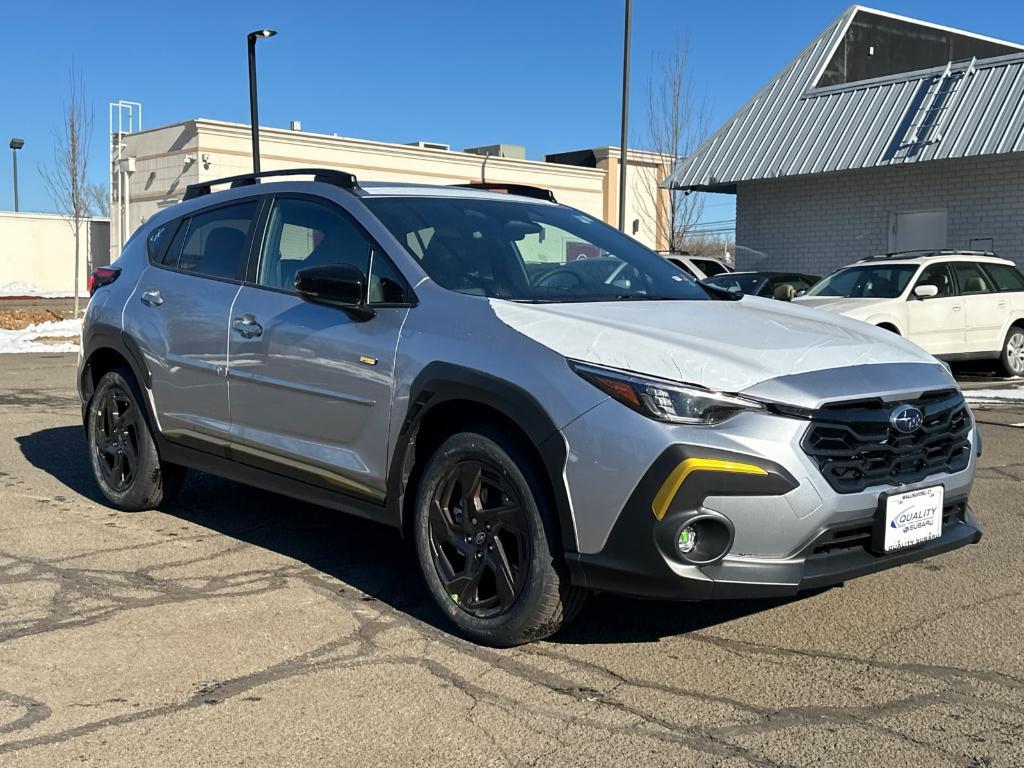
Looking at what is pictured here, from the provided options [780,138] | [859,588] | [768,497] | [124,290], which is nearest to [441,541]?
[768,497]

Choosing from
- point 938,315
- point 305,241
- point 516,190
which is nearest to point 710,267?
point 938,315

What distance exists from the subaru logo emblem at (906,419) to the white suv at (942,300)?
9809 millimetres

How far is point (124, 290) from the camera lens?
6.38m

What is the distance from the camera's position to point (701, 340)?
400cm

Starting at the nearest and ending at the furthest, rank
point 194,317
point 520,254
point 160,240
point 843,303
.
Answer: point 520,254
point 194,317
point 160,240
point 843,303

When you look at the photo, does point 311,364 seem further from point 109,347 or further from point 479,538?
point 109,347

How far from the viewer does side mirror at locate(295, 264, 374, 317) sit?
4.62 metres

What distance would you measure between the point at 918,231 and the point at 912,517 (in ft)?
55.2

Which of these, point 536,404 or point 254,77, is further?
point 254,77

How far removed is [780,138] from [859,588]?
654 inches

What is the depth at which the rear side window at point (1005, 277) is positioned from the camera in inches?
585

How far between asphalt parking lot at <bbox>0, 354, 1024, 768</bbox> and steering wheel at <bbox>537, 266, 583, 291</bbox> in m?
1.37

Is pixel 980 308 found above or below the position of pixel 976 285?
below

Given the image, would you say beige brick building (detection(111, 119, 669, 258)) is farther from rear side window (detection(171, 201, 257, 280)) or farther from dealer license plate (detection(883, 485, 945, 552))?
dealer license plate (detection(883, 485, 945, 552))
